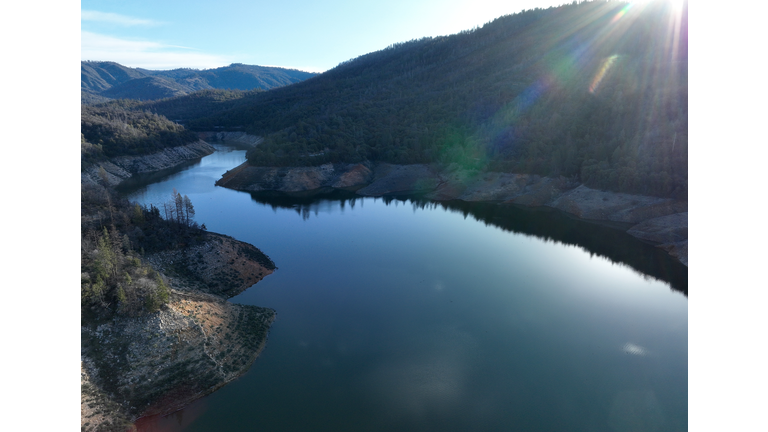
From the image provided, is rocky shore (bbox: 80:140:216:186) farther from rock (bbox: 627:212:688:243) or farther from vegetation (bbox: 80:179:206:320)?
rock (bbox: 627:212:688:243)

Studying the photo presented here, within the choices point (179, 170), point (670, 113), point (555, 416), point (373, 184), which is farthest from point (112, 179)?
point (670, 113)

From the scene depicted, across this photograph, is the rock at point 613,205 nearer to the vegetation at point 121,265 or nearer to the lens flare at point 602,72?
the lens flare at point 602,72

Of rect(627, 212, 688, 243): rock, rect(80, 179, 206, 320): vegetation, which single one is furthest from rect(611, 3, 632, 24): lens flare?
rect(80, 179, 206, 320): vegetation

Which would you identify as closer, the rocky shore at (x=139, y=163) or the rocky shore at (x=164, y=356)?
the rocky shore at (x=164, y=356)

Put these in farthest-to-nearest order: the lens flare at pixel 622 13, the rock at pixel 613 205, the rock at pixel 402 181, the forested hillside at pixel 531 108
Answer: the lens flare at pixel 622 13 → the rock at pixel 402 181 → the forested hillside at pixel 531 108 → the rock at pixel 613 205

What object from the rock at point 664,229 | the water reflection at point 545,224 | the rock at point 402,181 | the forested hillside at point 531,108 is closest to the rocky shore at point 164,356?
the water reflection at point 545,224

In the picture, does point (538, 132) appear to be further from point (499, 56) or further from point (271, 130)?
point (271, 130)

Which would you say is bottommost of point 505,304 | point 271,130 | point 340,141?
point 505,304
